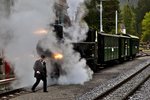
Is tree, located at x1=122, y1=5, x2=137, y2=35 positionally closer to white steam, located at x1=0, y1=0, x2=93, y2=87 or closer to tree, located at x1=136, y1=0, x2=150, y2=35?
tree, located at x1=136, y1=0, x2=150, y2=35

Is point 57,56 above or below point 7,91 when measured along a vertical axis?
above

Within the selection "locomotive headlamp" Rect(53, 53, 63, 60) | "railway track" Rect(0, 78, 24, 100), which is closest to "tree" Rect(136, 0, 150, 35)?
"locomotive headlamp" Rect(53, 53, 63, 60)

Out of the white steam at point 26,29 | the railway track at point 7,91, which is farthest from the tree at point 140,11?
the railway track at point 7,91

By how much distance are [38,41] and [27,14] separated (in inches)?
51.3

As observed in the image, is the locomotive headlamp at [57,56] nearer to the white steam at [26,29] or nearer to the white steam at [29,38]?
the white steam at [29,38]

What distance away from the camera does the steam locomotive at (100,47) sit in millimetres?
20856

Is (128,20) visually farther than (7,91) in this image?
Yes

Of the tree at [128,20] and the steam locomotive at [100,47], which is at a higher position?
the tree at [128,20]

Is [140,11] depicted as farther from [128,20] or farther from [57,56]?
[57,56]

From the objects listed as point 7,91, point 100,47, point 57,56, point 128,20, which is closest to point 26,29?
point 57,56

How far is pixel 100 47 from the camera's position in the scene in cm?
2783

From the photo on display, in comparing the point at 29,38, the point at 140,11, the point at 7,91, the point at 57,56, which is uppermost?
the point at 140,11

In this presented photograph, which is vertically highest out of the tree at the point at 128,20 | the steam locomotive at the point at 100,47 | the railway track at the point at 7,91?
the tree at the point at 128,20

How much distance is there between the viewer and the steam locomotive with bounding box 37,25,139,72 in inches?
821
